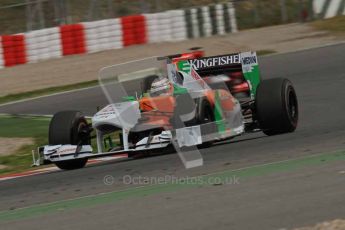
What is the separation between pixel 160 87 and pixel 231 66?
1473 millimetres

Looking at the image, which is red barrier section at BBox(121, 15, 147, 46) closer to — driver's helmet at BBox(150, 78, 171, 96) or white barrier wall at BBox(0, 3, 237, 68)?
white barrier wall at BBox(0, 3, 237, 68)

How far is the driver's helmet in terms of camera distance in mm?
9352

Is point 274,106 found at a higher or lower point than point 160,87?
lower

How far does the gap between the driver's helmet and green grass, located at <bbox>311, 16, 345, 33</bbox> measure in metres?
14.1

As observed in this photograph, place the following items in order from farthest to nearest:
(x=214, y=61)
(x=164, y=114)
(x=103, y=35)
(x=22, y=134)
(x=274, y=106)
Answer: (x=103, y=35) < (x=22, y=134) < (x=214, y=61) < (x=274, y=106) < (x=164, y=114)

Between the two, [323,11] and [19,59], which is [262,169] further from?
[323,11]

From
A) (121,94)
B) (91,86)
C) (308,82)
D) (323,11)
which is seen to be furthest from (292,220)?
(323,11)

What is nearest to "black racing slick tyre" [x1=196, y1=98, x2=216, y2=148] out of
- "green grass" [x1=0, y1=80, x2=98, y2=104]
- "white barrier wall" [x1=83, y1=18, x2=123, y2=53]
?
"green grass" [x1=0, y1=80, x2=98, y2=104]

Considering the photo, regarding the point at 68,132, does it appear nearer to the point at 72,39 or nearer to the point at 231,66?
the point at 231,66

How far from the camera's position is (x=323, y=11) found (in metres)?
25.8

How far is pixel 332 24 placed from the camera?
2384 centimetres

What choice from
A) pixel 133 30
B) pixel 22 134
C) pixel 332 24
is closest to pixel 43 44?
pixel 133 30

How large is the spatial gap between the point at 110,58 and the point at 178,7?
5861 mm

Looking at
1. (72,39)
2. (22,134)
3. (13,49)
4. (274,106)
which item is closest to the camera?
(274,106)
